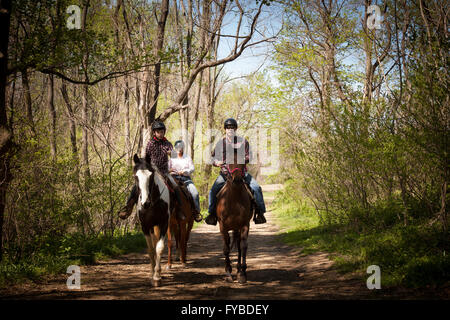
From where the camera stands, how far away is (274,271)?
7930mm

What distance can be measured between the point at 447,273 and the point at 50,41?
8.71m

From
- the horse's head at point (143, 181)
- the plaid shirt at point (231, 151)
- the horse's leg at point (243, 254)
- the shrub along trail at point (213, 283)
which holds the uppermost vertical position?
the plaid shirt at point (231, 151)

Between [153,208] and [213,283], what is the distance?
1.86 metres

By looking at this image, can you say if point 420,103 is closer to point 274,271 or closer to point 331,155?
point 331,155

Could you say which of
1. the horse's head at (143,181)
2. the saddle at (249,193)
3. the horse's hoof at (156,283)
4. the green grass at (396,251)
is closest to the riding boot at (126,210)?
the horse's head at (143,181)

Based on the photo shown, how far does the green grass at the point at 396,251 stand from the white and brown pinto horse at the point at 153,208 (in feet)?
12.2

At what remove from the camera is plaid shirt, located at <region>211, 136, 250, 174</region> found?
698cm

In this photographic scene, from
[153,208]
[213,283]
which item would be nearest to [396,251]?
[213,283]

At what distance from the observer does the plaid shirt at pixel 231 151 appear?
6.98 metres

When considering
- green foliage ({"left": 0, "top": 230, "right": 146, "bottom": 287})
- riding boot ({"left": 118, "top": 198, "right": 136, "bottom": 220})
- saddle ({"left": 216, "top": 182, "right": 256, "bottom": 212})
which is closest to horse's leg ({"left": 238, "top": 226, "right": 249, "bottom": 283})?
saddle ({"left": 216, "top": 182, "right": 256, "bottom": 212})

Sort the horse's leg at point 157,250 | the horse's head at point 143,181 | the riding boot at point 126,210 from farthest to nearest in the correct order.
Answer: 1. the riding boot at point 126,210
2. the horse's leg at point 157,250
3. the horse's head at point 143,181

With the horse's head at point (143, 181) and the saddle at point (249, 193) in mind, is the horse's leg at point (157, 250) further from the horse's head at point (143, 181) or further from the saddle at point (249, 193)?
the saddle at point (249, 193)

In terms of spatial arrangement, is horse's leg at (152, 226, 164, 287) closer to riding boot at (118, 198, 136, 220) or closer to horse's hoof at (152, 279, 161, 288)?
horse's hoof at (152, 279, 161, 288)

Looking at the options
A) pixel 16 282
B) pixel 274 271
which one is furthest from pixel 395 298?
pixel 16 282
